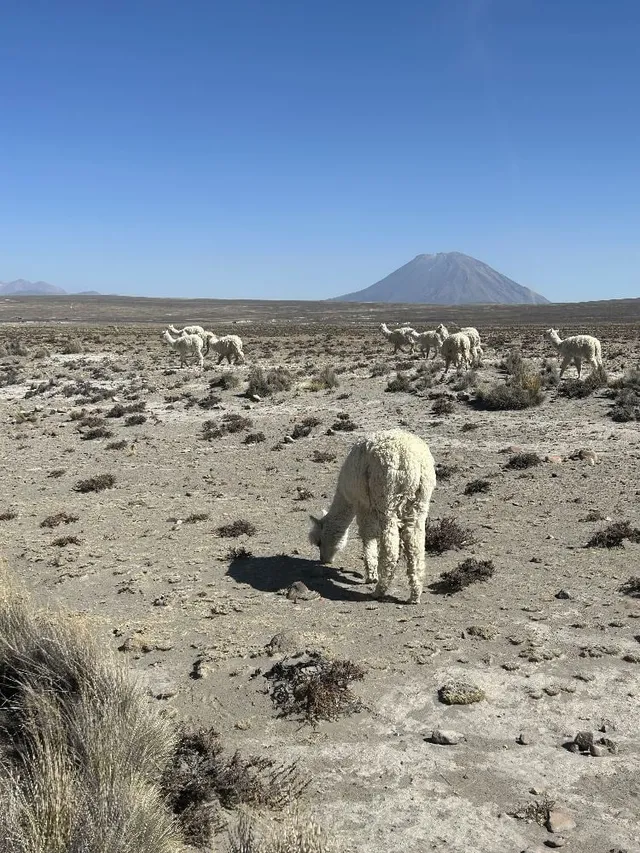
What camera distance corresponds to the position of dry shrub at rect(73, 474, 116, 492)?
43.1 feet

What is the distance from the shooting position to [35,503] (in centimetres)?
1242

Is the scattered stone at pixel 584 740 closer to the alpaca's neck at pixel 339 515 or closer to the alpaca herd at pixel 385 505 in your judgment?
the alpaca herd at pixel 385 505

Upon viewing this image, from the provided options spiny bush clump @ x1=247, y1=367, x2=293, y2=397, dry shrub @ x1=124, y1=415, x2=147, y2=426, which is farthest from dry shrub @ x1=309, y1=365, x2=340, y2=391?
dry shrub @ x1=124, y1=415, x2=147, y2=426

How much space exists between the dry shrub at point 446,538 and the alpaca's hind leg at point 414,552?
1.82m

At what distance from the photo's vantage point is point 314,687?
18.4 feet

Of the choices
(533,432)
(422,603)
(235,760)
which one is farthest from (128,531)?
(533,432)

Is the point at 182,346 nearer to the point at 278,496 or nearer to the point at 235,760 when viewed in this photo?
Answer: the point at 278,496

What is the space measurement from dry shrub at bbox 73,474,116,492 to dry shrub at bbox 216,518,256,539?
393 cm

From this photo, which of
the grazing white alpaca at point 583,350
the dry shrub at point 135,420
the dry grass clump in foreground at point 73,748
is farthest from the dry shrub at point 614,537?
the dry shrub at point 135,420

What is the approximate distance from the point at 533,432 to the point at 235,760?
41.4 feet

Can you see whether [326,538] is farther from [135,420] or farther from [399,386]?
[399,386]

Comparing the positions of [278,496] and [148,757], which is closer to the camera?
[148,757]

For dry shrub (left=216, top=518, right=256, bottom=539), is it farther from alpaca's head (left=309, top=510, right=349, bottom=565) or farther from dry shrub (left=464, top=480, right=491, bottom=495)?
dry shrub (left=464, top=480, right=491, bottom=495)

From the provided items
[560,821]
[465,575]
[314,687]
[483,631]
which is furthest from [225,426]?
[560,821]
